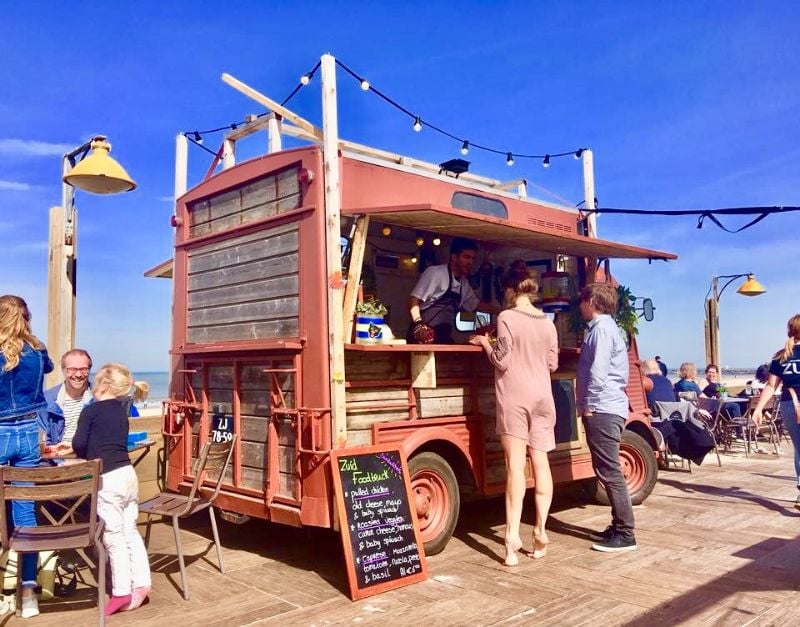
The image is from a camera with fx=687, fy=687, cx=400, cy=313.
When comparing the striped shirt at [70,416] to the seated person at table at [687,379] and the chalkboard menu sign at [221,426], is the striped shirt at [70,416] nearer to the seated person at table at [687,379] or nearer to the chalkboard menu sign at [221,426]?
the chalkboard menu sign at [221,426]

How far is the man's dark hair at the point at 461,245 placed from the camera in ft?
20.1

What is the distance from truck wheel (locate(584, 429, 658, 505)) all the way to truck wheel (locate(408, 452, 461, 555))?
229cm

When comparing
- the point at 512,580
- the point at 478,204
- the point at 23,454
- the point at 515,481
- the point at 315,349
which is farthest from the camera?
the point at 478,204

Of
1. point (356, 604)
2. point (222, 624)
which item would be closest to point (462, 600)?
point (356, 604)

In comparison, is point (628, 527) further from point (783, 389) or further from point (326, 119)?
point (326, 119)

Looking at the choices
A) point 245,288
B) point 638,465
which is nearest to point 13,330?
point 245,288

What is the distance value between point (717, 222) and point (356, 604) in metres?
5.45

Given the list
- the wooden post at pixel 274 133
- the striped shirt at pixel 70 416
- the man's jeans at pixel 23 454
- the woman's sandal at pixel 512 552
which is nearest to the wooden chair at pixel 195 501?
the man's jeans at pixel 23 454

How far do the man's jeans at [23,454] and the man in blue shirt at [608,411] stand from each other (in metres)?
3.64

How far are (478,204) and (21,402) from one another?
4000 millimetres

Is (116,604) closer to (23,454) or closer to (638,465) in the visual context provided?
(23,454)

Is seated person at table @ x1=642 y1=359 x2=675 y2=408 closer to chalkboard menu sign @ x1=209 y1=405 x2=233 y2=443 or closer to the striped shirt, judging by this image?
chalkboard menu sign @ x1=209 y1=405 x2=233 y2=443

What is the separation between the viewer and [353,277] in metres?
4.68

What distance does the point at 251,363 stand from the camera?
5.04m
